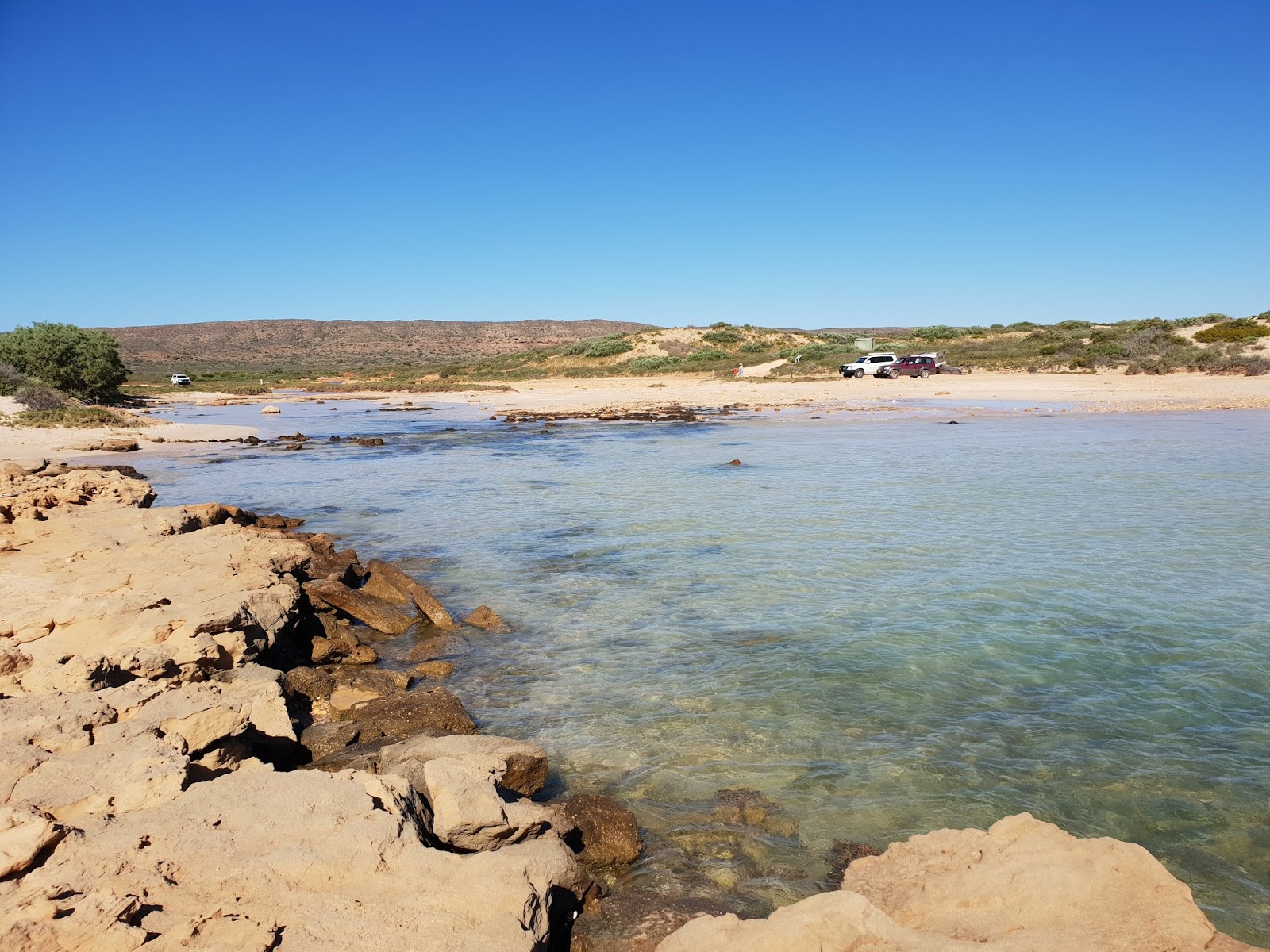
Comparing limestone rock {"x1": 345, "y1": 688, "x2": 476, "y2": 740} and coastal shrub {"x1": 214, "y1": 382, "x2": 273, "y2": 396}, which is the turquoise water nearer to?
limestone rock {"x1": 345, "y1": 688, "x2": 476, "y2": 740}

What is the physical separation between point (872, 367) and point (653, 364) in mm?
18363

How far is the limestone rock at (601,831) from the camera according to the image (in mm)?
4387

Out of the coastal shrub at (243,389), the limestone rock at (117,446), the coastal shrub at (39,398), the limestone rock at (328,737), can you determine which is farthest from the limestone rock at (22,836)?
the coastal shrub at (243,389)

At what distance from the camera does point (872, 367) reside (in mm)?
47094

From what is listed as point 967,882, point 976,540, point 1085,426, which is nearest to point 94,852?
point 967,882

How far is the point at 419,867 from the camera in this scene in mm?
3445

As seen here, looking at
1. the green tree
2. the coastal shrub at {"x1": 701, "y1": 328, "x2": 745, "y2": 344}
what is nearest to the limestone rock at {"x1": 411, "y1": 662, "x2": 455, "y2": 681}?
the green tree

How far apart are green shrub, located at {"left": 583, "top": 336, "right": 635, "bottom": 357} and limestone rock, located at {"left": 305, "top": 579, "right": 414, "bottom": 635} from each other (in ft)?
191

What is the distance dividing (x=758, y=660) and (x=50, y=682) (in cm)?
526

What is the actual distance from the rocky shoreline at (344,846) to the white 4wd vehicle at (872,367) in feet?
144

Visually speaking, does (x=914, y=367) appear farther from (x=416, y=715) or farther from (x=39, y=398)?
(x=416, y=715)

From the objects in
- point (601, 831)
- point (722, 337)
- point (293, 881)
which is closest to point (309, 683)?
point (601, 831)

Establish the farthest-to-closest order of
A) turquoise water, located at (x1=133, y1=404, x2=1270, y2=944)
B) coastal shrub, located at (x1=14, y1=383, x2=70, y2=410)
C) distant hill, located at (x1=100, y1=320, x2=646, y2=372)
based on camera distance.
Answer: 1. distant hill, located at (x1=100, y1=320, x2=646, y2=372)
2. coastal shrub, located at (x1=14, y1=383, x2=70, y2=410)
3. turquoise water, located at (x1=133, y1=404, x2=1270, y2=944)

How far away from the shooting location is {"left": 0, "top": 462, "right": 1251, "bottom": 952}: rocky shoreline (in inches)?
119
